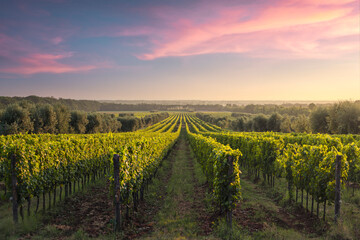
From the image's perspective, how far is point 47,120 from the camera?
41.5m

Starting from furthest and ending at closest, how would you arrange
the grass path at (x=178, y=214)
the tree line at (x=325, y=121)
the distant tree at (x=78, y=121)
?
the distant tree at (x=78, y=121)
the tree line at (x=325, y=121)
the grass path at (x=178, y=214)

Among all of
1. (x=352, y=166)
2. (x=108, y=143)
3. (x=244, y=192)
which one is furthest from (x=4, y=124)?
(x=352, y=166)

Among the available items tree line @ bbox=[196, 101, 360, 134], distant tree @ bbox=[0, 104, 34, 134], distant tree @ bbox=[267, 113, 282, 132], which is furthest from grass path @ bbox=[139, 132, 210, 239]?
distant tree @ bbox=[267, 113, 282, 132]

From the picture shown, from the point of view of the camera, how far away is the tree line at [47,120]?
3428 centimetres

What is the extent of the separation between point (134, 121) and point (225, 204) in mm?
74004

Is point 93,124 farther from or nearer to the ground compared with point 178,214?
farther from the ground

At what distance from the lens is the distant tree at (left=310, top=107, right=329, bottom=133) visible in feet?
155

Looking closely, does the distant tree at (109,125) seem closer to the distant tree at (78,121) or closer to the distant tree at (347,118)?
the distant tree at (78,121)

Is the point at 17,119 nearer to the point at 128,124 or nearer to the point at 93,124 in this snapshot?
the point at 93,124

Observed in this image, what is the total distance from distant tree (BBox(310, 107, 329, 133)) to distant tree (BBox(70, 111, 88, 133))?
2486 inches

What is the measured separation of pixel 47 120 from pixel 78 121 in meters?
9.92

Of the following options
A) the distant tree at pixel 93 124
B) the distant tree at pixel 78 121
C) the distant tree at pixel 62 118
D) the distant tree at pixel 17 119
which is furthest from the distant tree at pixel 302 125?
the distant tree at pixel 17 119

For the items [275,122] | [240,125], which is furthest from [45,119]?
[275,122]

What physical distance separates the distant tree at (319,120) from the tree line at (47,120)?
201ft
